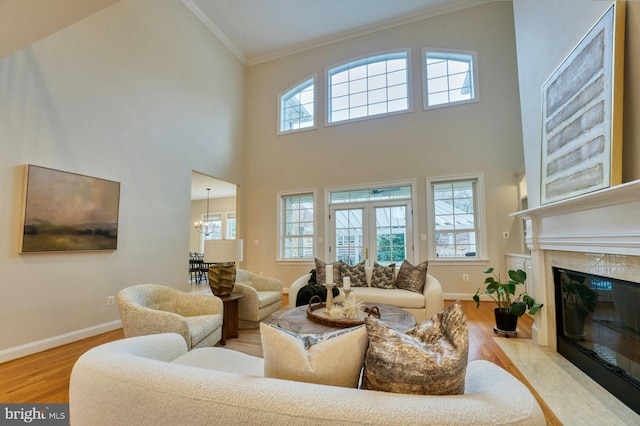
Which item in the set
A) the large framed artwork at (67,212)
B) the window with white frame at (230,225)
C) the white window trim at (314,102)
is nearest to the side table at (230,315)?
the large framed artwork at (67,212)

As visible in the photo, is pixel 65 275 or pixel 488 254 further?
pixel 488 254

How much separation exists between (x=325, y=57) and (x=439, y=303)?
567 cm

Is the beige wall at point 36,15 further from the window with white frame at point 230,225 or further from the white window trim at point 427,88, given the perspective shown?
the window with white frame at point 230,225

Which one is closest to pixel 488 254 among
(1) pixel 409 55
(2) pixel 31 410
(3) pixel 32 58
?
(1) pixel 409 55

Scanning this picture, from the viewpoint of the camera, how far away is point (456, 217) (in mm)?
5473

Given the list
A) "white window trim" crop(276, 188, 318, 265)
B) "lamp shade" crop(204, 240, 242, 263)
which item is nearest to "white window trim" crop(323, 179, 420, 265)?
"white window trim" crop(276, 188, 318, 265)

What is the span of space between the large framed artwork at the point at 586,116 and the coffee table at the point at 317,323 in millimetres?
1730

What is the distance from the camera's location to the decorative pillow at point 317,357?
101 centimetres

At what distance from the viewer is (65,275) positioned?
3.29 m

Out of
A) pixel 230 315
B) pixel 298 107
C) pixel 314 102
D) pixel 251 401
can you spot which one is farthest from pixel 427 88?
pixel 251 401

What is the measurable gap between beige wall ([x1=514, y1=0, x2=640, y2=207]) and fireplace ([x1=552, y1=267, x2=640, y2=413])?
0.84 metres

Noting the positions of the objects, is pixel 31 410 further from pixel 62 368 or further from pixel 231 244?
pixel 231 244

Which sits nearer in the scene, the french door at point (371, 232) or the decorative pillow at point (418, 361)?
the decorative pillow at point (418, 361)

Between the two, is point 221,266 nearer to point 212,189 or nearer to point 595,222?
point 595,222
